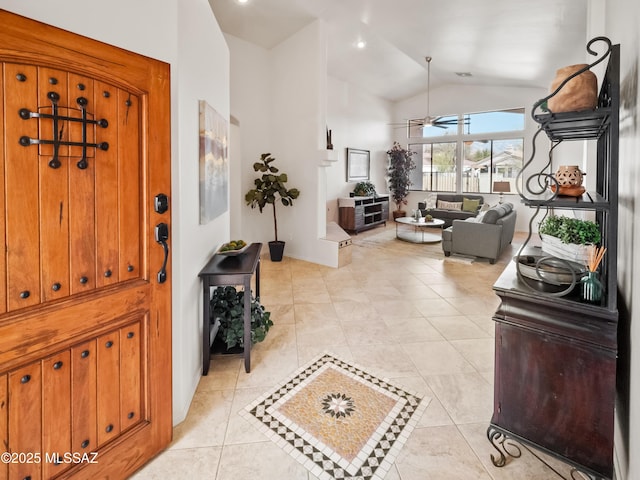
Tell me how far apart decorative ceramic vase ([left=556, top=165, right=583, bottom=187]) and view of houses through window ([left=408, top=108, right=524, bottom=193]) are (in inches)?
304

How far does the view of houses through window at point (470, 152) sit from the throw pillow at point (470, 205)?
92 centimetres

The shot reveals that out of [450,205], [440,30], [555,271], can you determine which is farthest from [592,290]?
[450,205]

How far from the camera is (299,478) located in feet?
5.32

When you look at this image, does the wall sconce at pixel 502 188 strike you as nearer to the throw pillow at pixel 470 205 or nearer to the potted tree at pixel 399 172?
the throw pillow at pixel 470 205

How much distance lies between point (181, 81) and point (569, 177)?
206 centimetres

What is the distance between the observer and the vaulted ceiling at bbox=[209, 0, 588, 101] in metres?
4.30

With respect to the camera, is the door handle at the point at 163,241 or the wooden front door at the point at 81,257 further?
the door handle at the point at 163,241

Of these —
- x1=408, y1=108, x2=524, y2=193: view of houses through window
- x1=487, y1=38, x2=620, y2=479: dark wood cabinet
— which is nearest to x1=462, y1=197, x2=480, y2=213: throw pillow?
x1=408, y1=108, x2=524, y2=193: view of houses through window

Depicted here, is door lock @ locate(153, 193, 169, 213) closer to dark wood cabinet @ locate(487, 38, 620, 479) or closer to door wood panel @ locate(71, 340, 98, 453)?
door wood panel @ locate(71, 340, 98, 453)

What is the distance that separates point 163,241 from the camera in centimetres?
165

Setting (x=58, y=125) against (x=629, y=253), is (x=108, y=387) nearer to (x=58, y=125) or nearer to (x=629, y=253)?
(x=58, y=125)

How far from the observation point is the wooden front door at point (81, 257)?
1167mm

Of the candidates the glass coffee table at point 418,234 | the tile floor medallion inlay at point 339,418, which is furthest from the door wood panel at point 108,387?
the glass coffee table at point 418,234

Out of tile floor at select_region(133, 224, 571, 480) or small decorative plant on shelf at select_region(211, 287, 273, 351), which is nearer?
tile floor at select_region(133, 224, 571, 480)
